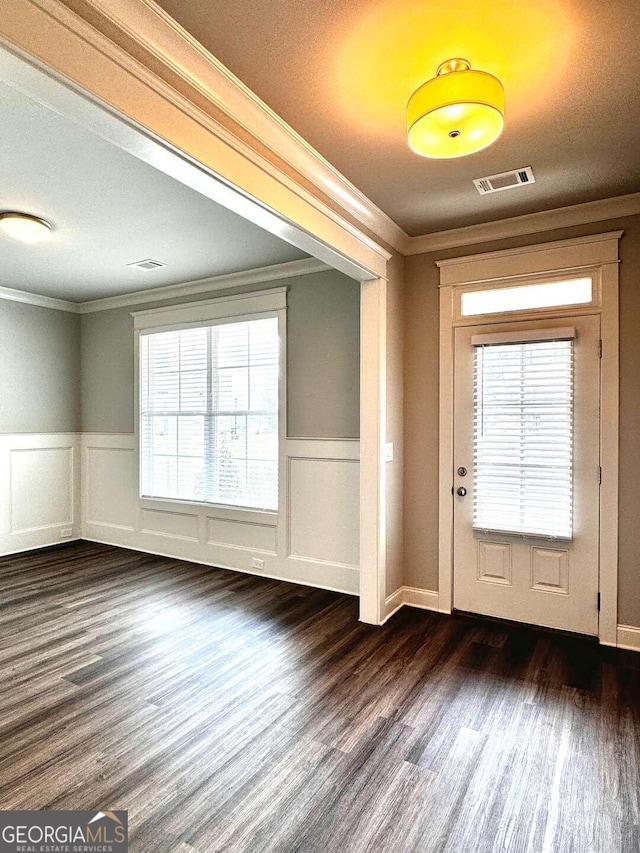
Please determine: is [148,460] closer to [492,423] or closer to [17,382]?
[17,382]

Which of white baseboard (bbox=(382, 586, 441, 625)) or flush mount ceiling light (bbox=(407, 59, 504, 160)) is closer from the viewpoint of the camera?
flush mount ceiling light (bbox=(407, 59, 504, 160))

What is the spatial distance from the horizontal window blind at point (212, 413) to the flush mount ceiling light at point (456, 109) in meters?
2.60

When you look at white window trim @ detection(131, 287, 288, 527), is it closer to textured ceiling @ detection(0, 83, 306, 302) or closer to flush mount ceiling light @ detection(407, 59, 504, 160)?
textured ceiling @ detection(0, 83, 306, 302)

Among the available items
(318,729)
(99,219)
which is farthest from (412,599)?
(99,219)

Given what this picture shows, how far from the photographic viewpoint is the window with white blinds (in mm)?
3281

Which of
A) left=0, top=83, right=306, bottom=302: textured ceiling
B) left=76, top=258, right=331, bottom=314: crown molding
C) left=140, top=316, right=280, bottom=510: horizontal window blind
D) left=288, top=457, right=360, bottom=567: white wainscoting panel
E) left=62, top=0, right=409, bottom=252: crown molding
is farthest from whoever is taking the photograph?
left=140, top=316, right=280, bottom=510: horizontal window blind

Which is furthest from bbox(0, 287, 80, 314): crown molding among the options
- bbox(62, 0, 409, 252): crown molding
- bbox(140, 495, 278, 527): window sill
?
bbox(62, 0, 409, 252): crown molding

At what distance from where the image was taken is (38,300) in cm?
556

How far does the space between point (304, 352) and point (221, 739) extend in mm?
2938

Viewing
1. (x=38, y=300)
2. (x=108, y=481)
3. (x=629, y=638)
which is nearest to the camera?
(x=629, y=638)

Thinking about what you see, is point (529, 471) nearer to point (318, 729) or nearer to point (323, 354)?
point (323, 354)

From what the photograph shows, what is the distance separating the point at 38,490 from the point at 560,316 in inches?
216

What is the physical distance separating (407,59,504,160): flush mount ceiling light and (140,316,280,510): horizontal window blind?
8.53ft

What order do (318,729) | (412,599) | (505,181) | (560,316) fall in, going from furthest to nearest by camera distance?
1. (412,599)
2. (560,316)
3. (505,181)
4. (318,729)
